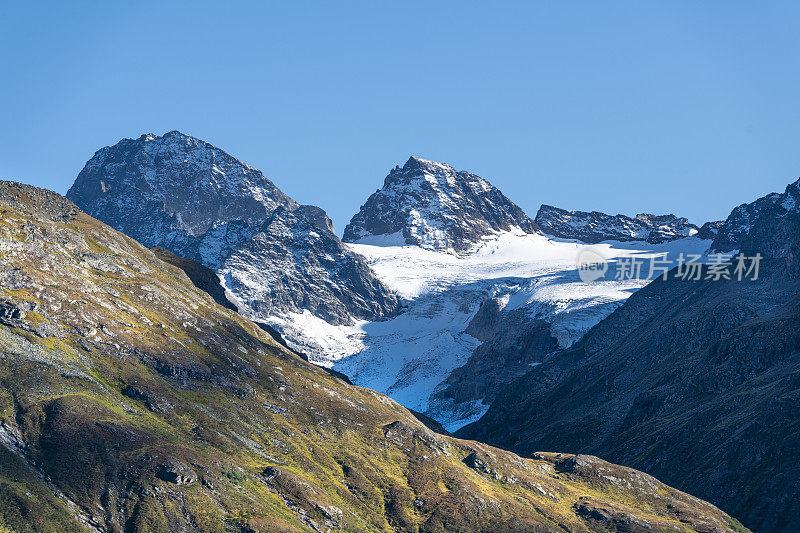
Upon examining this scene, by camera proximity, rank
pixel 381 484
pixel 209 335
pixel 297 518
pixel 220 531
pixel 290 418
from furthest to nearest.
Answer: pixel 209 335
pixel 290 418
pixel 381 484
pixel 297 518
pixel 220 531

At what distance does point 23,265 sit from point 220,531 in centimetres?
7492

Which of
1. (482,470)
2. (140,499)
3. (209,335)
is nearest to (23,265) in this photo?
(209,335)

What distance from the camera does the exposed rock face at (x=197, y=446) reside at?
121500 mm

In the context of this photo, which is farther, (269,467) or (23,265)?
(23,265)

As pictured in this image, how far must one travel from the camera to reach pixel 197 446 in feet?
461

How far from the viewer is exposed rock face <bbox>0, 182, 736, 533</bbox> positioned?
121500 mm

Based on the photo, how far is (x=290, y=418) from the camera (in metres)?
169

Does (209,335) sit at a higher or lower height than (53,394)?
higher

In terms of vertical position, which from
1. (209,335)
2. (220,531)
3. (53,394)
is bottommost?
(220,531)

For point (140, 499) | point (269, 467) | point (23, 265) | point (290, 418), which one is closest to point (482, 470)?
point (290, 418)

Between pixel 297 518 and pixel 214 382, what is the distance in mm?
45182

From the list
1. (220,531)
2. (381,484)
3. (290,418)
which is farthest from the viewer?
(290,418)

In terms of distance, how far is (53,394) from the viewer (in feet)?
440

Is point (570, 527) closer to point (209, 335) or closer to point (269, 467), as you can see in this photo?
point (269, 467)
